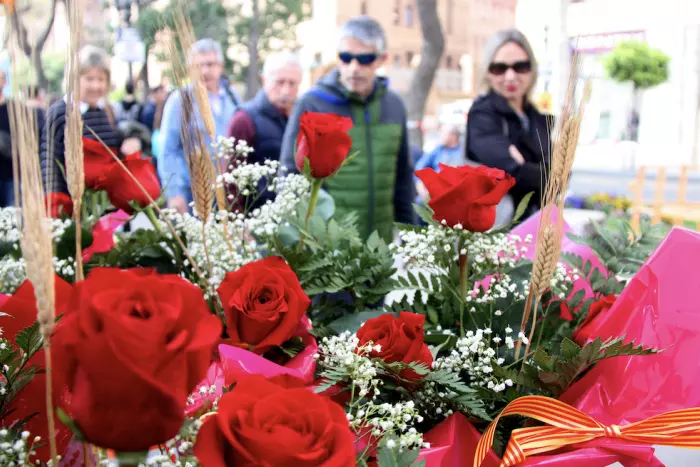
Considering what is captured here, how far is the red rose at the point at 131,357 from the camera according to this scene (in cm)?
50

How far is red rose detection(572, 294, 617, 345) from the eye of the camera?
1076 millimetres

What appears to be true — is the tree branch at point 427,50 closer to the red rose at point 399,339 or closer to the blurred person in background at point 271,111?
the blurred person in background at point 271,111

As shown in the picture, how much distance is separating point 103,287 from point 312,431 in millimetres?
207

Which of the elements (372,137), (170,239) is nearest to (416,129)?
(372,137)

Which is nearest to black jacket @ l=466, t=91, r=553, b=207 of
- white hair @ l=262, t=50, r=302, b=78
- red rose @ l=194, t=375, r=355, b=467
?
white hair @ l=262, t=50, r=302, b=78

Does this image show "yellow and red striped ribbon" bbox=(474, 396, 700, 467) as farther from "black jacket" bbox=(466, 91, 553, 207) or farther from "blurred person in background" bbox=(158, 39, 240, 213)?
"blurred person in background" bbox=(158, 39, 240, 213)

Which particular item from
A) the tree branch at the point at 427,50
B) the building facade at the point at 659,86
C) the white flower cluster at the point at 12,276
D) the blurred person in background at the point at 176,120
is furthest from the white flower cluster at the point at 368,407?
the building facade at the point at 659,86

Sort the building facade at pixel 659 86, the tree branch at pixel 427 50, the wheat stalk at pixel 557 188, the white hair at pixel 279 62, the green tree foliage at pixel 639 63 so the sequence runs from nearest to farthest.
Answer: the wheat stalk at pixel 557 188 < the white hair at pixel 279 62 < the tree branch at pixel 427 50 < the green tree foliage at pixel 639 63 < the building facade at pixel 659 86

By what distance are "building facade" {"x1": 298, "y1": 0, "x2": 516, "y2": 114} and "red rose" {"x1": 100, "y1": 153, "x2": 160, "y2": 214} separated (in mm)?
23907

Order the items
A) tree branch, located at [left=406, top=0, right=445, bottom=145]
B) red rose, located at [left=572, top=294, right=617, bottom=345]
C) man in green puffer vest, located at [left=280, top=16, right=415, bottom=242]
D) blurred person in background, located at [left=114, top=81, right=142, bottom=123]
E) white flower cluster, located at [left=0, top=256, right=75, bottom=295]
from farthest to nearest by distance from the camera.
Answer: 1. tree branch, located at [left=406, top=0, right=445, bottom=145]
2. blurred person in background, located at [left=114, top=81, right=142, bottom=123]
3. man in green puffer vest, located at [left=280, top=16, right=415, bottom=242]
4. white flower cluster, located at [left=0, top=256, right=75, bottom=295]
5. red rose, located at [left=572, top=294, right=617, bottom=345]

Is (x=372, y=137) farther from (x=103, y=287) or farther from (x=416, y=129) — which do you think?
(x=416, y=129)

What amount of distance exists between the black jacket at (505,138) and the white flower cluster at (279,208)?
1455 millimetres

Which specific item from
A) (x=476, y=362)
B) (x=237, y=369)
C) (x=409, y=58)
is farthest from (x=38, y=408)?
(x=409, y=58)

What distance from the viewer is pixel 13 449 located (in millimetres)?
708
